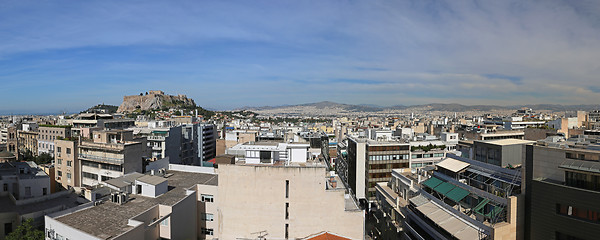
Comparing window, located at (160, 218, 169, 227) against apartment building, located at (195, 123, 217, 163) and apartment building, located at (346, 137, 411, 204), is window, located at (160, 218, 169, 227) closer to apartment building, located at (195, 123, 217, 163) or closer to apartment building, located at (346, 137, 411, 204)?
apartment building, located at (346, 137, 411, 204)

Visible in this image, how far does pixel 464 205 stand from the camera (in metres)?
21.1

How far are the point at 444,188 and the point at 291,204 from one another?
35.3 feet

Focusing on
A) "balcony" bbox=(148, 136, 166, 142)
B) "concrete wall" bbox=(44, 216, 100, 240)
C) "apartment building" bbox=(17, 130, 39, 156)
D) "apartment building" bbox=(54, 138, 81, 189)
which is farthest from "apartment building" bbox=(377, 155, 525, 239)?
"apartment building" bbox=(17, 130, 39, 156)

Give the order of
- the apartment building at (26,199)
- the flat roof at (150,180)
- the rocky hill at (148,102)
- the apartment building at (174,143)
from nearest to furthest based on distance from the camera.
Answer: the apartment building at (26,199), the flat roof at (150,180), the apartment building at (174,143), the rocky hill at (148,102)

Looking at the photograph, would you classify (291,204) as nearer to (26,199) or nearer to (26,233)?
(26,233)

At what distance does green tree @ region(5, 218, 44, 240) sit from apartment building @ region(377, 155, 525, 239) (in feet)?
74.8

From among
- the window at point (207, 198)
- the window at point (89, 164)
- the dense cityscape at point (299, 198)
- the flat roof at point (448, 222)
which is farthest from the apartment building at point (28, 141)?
the flat roof at point (448, 222)

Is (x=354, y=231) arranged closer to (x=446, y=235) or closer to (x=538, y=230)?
(x=446, y=235)

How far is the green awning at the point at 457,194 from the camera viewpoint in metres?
20.9

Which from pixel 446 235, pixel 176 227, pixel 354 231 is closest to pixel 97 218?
pixel 176 227

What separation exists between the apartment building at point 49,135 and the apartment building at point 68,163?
69.4ft

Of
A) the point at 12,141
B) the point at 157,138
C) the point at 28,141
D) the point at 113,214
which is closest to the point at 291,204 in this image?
the point at 113,214

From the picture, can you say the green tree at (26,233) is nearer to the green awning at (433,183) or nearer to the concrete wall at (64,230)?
the concrete wall at (64,230)

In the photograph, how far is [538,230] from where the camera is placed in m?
16.2
